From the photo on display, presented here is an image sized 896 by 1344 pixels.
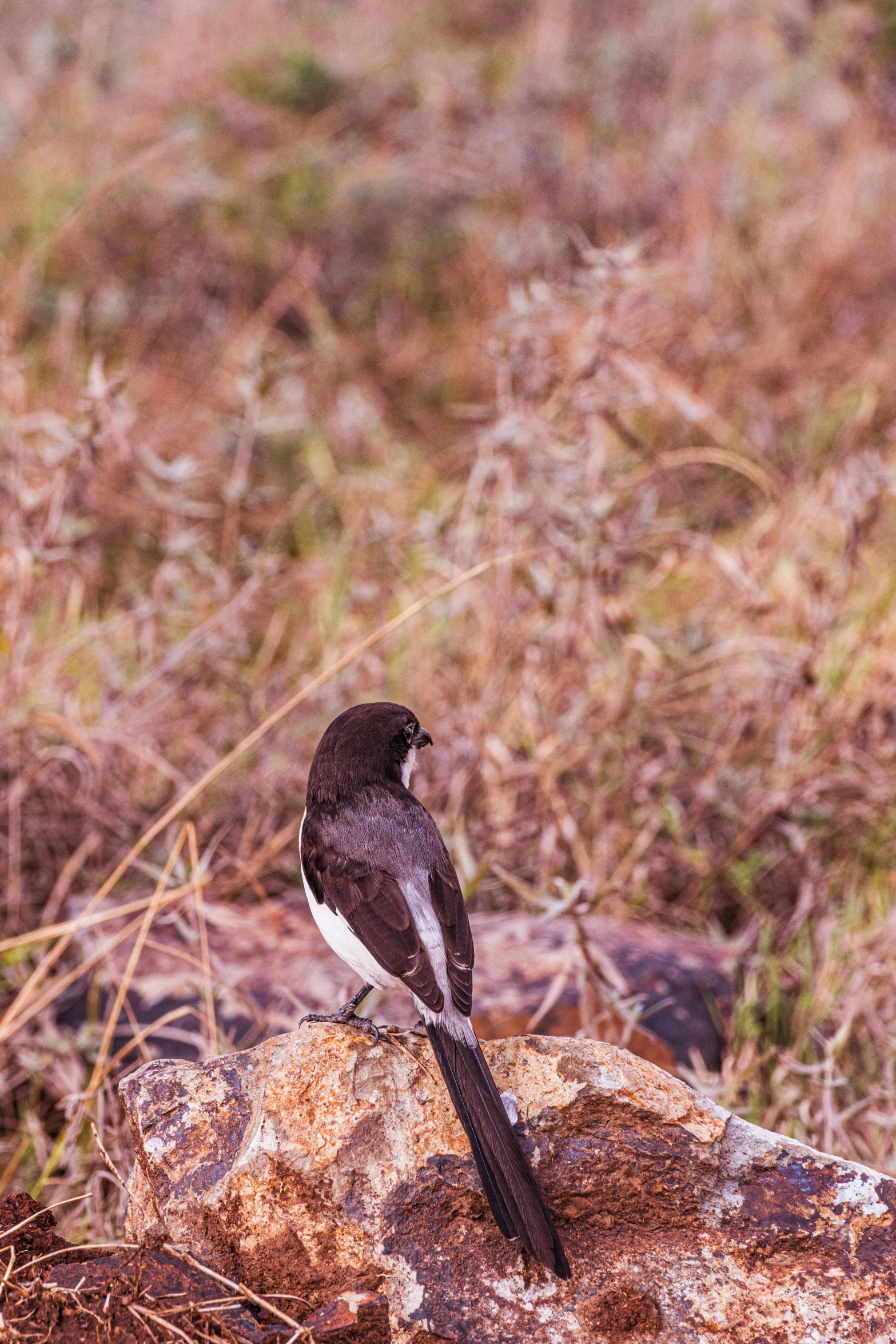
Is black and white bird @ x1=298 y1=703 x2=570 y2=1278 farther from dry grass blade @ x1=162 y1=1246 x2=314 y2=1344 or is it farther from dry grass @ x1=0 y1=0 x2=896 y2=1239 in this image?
dry grass @ x1=0 y1=0 x2=896 y2=1239

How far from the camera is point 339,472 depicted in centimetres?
642

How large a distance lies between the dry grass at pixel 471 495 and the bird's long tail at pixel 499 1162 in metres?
0.99

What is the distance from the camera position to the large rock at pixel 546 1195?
77.0 inches

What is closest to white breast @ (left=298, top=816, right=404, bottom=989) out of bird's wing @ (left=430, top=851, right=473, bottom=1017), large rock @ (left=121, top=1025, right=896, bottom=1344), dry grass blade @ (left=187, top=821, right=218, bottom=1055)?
bird's wing @ (left=430, top=851, right=473, bottom=1017)

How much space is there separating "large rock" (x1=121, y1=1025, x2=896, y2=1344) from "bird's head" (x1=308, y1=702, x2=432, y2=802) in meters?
0.61

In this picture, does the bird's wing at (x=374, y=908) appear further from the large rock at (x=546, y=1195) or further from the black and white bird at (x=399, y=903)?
the large rock at (x=546, y=1195)

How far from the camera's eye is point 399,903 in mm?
2436

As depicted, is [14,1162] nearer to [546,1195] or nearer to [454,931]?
[454,931]

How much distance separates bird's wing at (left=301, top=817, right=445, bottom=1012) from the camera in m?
2.31

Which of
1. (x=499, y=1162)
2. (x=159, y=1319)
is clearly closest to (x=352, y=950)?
(x=499, y=1162)

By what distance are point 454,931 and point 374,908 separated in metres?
0.17

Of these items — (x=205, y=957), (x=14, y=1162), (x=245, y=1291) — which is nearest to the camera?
(x=245, y=1291)

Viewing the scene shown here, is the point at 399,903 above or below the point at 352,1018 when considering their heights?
above

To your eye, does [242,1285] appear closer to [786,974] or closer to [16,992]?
[16,992]
